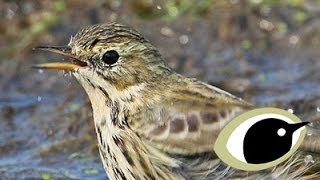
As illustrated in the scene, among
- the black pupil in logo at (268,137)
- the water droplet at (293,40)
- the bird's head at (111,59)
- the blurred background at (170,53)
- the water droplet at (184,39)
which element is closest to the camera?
the black pupil in logo at (268,137)

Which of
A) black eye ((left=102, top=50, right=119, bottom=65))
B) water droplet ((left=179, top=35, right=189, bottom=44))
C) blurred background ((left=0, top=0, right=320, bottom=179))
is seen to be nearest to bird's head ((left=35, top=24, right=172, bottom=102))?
black eye ((left=102, top=50, right=119, bottom=65))

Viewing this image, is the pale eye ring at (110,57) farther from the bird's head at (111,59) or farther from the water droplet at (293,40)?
the water droplet at (293,40)

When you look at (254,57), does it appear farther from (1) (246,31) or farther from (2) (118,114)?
(2) (118,114)

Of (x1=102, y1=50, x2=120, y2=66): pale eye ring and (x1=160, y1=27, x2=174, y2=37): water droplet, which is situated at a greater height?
(x1=160, y1=27, x2=174, y2=37): water droplet

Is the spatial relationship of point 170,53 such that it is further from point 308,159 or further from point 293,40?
point 308,159

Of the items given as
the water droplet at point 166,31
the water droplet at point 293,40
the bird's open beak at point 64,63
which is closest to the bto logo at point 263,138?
the bird's open beak at point 64,63

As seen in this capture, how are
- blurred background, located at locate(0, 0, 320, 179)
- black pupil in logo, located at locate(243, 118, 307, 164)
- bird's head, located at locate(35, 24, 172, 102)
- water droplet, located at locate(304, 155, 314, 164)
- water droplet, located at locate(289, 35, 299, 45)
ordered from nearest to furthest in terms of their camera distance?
black pupil in logo, located at locate(243, 118, 307, 164)
water droplet, located at locate(304, 155, 314, 164)
bird's head, located at locate(35, 24, 172, 102)
blurred background, located at locate(0, 0, 320, 179)
water droplet, located at locate(289, 35, 299, 45)

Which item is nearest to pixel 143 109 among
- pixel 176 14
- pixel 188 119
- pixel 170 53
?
pixel 188 119

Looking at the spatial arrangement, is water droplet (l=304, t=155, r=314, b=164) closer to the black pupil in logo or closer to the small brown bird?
the small brown bird
